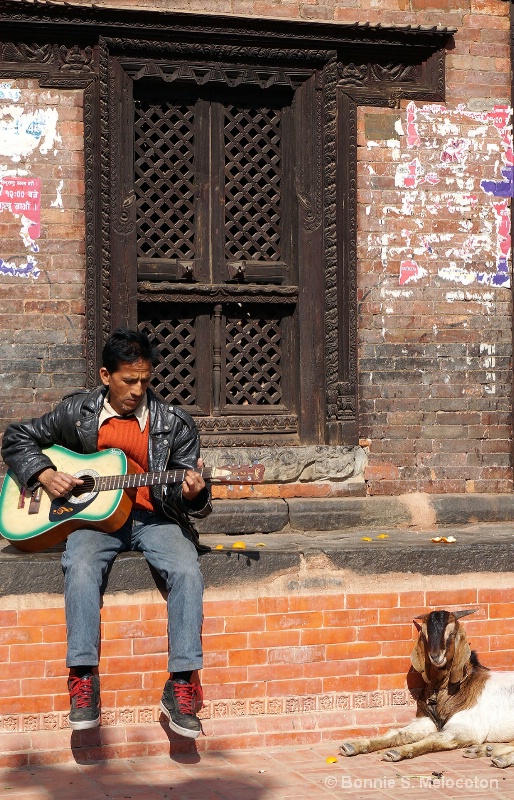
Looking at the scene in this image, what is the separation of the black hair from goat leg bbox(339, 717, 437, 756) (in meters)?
2.31

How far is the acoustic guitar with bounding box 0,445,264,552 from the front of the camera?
228 inches

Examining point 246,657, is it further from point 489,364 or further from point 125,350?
point 489,364

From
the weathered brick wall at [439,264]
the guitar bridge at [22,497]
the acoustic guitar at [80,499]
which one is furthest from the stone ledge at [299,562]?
the weathered brick wall at [439,264]

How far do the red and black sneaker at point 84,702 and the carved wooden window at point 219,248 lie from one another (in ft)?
8.43

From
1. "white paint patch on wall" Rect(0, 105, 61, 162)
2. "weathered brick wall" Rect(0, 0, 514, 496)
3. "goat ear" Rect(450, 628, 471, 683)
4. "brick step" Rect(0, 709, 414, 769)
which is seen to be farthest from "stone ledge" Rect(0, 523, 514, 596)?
"white paint patch on wall" Rect(0, 105, 61, 162)

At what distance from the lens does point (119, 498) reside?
5.79 meters

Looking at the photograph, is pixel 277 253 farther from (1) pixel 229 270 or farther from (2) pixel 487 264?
(2) pixel 487 264

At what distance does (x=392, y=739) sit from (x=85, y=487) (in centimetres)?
210

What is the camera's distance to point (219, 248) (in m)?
7.82

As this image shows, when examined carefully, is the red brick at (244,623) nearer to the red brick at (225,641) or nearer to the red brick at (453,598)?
the red brick at (225,641)

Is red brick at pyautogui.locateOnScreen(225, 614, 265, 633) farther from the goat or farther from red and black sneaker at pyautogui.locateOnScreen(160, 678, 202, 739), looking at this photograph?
the goat

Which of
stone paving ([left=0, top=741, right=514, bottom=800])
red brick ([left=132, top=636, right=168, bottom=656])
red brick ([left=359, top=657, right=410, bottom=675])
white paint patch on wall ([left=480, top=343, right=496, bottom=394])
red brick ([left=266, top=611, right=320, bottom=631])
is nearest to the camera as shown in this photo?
stone paving ([left=0, top=741, right=514, bottom=800])

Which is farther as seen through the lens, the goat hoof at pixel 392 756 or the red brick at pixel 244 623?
the red brick at pixel 244 623

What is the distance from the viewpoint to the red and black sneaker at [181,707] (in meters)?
5.50
